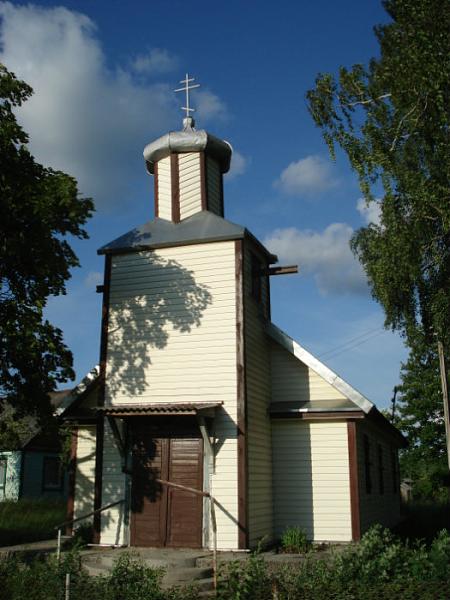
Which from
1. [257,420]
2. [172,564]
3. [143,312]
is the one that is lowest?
[172,564]

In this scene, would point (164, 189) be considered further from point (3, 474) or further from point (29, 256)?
point (3, 474)

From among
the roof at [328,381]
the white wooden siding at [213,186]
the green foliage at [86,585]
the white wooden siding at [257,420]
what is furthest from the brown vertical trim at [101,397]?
the green foliage at [86,585]

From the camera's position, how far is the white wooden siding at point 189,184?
16.3 metres

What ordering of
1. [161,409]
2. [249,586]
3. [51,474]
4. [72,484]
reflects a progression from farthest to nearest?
[51,474] → [72,484] → [161,409] → [249,586]

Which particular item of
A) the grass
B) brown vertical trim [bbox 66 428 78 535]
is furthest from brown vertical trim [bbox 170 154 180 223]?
the grass

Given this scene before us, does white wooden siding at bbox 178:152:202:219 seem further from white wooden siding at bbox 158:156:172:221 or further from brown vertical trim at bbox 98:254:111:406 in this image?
brown vertical trim at bbox 98:254:111:406

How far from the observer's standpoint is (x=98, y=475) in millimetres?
13992

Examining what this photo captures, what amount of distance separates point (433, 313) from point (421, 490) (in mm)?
24180

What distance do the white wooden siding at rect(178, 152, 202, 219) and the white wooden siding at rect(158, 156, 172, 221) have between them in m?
0.33

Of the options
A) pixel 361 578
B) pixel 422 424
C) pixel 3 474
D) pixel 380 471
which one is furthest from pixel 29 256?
pixel 422 424

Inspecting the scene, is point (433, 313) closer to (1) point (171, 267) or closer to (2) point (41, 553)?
(1) point (171, 267)

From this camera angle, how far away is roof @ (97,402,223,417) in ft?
41.2

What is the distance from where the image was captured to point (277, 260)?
1684cm

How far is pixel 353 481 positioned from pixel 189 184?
8.18 meters
